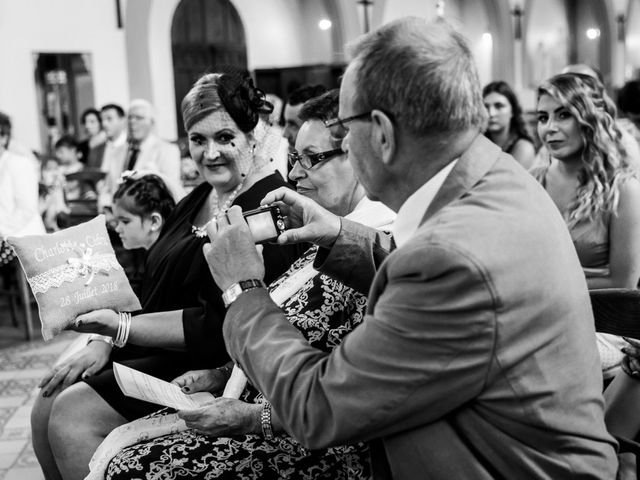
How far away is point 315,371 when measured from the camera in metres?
1.25

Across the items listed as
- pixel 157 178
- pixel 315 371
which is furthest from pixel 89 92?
pixel 315 371

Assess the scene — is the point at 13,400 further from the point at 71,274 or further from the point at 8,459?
the point at 71,274

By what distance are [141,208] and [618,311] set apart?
1.91m

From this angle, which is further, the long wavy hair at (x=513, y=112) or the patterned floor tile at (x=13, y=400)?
the long wavy hair at (x=513, y=112)

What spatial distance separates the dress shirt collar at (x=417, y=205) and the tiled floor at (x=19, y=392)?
2.49 metres

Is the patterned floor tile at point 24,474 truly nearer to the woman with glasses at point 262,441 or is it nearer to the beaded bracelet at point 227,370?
the beaded bracelet at point 227,370

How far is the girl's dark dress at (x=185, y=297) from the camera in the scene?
2.31 meters

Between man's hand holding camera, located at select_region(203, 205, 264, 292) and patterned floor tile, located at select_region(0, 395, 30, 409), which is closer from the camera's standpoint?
man's hand holding camera, located at select_region(203, 205, 264, 292)

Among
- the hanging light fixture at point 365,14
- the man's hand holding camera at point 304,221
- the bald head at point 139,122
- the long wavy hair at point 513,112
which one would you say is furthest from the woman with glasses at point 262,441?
the hanging light fixture at point 365,14

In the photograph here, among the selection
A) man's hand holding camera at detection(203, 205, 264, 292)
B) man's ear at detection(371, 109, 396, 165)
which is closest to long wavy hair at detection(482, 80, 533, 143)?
man's hand holding camera at detection(203, 205, 264, 292)

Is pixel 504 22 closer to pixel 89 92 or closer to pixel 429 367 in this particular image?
pixel 89 92

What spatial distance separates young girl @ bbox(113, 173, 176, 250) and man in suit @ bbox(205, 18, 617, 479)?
178 centimetres

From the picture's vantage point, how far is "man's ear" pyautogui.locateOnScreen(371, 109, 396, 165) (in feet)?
4.07

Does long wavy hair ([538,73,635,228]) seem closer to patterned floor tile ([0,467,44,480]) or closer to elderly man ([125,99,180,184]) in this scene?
patterned floor tile ([0,467,44,480])
